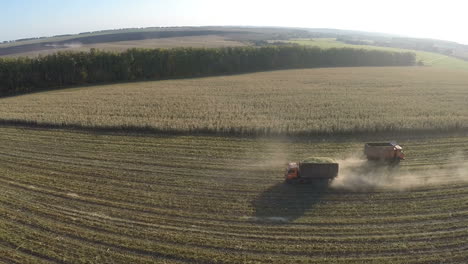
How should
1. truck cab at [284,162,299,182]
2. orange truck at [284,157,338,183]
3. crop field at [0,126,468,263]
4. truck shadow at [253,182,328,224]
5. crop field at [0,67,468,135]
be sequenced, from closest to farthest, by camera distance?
crop field at [0,126,468,263] < truck shadow at [253,182,328,224] < orange truck at [284,157,338,183] < truck cab at [284,162,299,182] < crop field at [0,67,468,135]

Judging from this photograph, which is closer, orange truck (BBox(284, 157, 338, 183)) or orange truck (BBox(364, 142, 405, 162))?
orange truck (BBox(284, 157, 338, 183))

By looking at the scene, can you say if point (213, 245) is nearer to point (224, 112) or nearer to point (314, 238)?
point (314, 238)

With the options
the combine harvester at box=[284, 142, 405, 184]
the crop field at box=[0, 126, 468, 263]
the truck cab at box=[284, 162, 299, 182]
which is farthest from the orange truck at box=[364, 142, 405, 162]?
the truck cab at box=[284, 162, 299, 182]

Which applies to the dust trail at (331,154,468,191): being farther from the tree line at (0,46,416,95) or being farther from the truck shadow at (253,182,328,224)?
the tree line at (0,46,416,95)

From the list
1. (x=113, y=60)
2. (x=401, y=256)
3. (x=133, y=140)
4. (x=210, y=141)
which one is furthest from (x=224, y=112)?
(x=113, y=60)

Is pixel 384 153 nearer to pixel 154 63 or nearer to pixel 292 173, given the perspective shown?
pixel 292 173

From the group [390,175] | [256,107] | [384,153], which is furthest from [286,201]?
[256,107]
